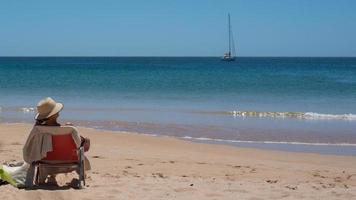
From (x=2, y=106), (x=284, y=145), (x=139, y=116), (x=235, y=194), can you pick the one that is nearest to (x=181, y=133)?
(x=284, y=145)

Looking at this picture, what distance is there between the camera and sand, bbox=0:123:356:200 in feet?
21.1

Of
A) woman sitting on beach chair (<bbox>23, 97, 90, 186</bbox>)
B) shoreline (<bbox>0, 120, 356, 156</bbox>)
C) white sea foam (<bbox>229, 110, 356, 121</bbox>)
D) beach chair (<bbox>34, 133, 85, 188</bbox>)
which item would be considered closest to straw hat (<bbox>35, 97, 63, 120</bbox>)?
woman sitting on beach chair (<bbox>23, 97, 90, 186</bbox>)

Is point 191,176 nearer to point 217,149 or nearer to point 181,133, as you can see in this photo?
point 217,149

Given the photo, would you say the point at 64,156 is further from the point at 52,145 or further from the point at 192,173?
the point at 192,173

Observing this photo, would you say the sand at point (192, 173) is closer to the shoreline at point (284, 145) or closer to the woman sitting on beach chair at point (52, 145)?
the woman sitting on beach chair at point (52, 145)

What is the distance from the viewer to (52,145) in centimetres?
633

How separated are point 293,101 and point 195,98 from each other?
4.36 m

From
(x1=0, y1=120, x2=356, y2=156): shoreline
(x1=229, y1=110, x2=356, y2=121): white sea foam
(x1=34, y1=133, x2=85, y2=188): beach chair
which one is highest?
(x1=34, y1=133, x2=85, y2=188): beach chair

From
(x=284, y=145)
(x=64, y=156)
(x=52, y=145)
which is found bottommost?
(x=284, y=145)

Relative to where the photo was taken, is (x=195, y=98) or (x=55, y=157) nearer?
(x=55, y=157)

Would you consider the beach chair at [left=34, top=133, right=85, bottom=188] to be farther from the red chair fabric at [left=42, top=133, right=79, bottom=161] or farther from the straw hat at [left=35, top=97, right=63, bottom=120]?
the straw hat at [left=35, top=97, right=63, bottom=120]

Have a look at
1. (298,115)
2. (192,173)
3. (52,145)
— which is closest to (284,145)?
(192,173)

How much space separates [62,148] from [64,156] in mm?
95

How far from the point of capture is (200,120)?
16.5 metres
